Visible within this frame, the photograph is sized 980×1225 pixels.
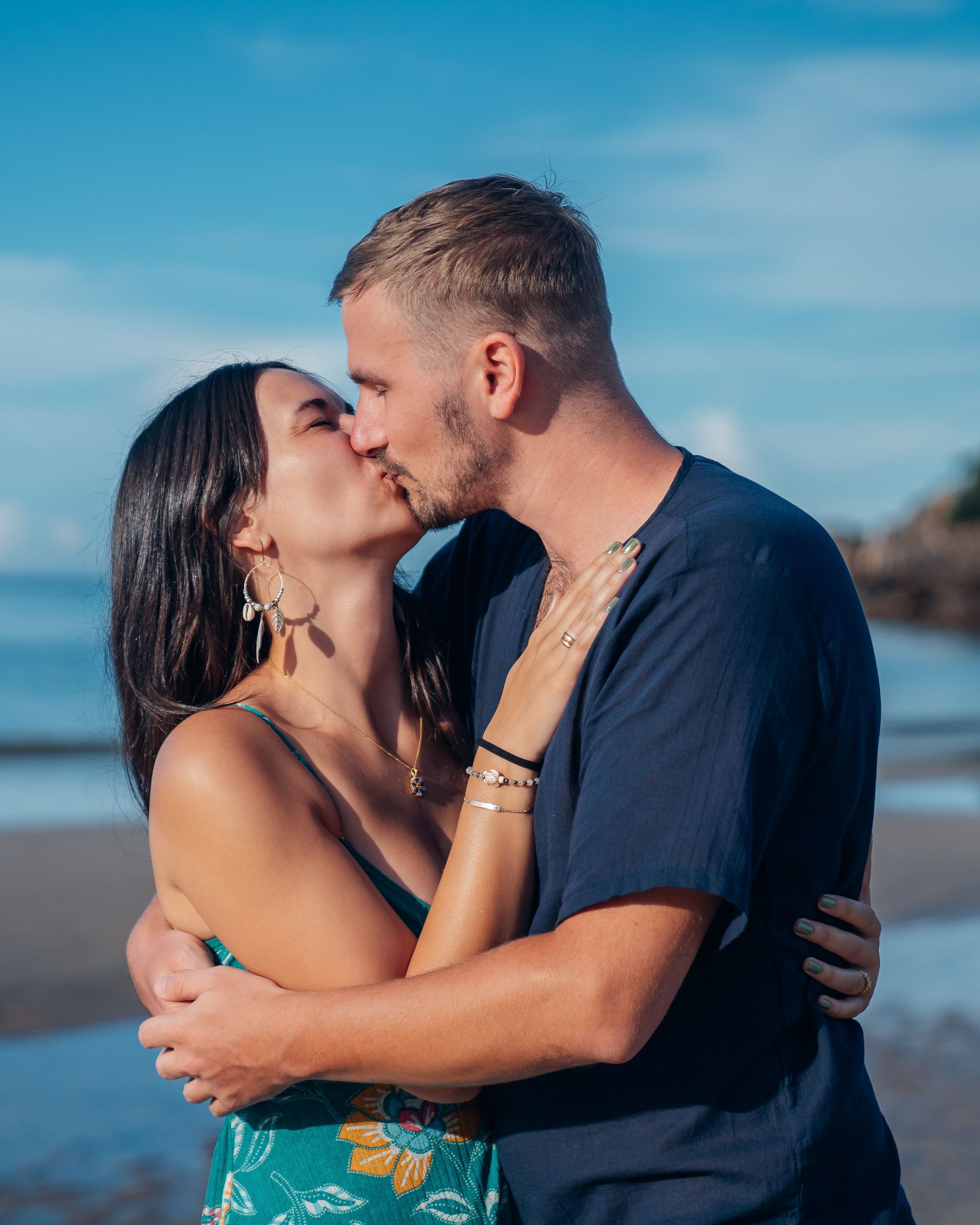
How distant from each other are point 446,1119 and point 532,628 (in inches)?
38.6

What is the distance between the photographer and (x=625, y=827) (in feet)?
5.55

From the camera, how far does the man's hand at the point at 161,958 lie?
228 cm

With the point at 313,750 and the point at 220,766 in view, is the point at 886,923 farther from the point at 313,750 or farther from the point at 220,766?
the point at 220,766

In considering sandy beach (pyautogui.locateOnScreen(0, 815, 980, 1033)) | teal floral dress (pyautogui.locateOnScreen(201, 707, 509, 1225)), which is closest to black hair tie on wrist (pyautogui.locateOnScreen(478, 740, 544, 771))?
teal floral dress (pyautogui.locateOnScreen(201, 707, 509, 1225))

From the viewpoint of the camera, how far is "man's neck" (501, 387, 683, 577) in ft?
7.07

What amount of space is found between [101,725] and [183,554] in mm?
15097

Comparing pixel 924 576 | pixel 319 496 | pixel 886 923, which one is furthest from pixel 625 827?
pixel 924 576

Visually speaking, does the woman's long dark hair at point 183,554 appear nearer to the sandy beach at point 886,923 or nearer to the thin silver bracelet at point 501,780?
the thin silver bracelet at point 501,780

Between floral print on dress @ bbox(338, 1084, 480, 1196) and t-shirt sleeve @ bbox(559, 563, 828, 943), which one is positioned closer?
t-shirt sleeve @ bbox(559, 563, 828, 943)

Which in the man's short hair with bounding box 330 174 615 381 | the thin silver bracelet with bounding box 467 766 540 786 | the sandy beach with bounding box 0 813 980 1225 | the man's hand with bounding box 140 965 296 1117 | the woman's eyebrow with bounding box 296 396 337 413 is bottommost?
the sandy beach with bounding box 0 813 980 1225

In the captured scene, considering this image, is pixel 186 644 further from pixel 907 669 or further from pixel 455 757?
pixel 907 669

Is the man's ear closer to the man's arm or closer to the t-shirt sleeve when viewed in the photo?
the t-shirt sleeve

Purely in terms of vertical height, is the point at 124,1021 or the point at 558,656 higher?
the point at 558,656

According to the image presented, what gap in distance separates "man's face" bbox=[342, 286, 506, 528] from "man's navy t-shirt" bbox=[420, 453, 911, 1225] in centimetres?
45
